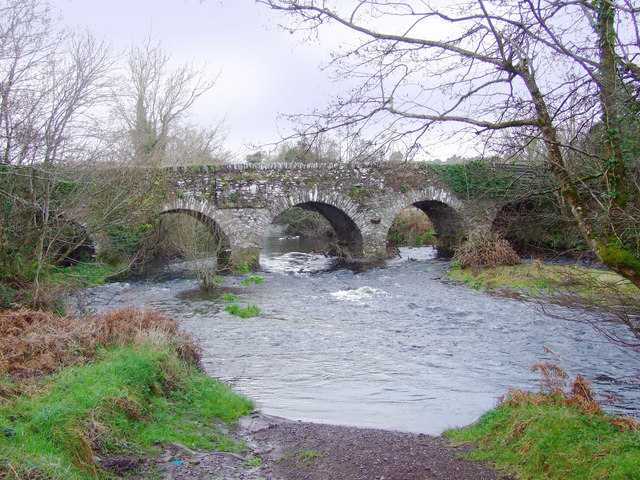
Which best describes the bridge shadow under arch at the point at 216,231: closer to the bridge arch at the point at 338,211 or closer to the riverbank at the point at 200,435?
the bridge arch at the point at 338,211

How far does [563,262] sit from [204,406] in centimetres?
1531

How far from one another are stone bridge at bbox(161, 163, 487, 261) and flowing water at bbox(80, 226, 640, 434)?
12.4 ft

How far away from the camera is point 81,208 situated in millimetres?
10305

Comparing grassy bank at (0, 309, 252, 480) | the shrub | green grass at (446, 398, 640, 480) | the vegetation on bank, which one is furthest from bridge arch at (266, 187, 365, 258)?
green grass at (446, 398, 640, 480)

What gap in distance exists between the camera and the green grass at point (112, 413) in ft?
12.3

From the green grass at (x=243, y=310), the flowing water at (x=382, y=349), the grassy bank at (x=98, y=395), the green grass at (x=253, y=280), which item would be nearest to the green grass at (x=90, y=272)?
the flowing water at (x=382, y=349)

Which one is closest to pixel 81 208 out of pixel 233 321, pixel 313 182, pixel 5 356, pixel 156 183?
pixel 233 321

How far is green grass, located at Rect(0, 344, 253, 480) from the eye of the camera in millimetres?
3762

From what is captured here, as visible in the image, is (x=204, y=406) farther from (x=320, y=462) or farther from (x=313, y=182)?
(x=313, y=182)

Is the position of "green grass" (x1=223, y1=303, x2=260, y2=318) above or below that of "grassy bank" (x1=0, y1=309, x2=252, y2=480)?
below

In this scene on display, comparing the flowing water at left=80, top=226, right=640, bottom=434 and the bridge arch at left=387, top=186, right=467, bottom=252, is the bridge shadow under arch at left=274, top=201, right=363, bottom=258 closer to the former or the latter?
the bridge arch at left=387, top=186, right=467, bottom=252

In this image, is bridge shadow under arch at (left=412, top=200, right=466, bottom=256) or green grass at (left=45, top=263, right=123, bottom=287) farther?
bridge shadow under arch at (left=412, top=200, right=466, bottom=256)

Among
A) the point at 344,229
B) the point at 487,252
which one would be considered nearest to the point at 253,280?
the point at 487,252

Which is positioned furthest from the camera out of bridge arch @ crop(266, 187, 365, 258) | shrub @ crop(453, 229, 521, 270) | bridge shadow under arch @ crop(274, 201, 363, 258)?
bridge shadow under arch @ crop(274, 201, 363, 258)
